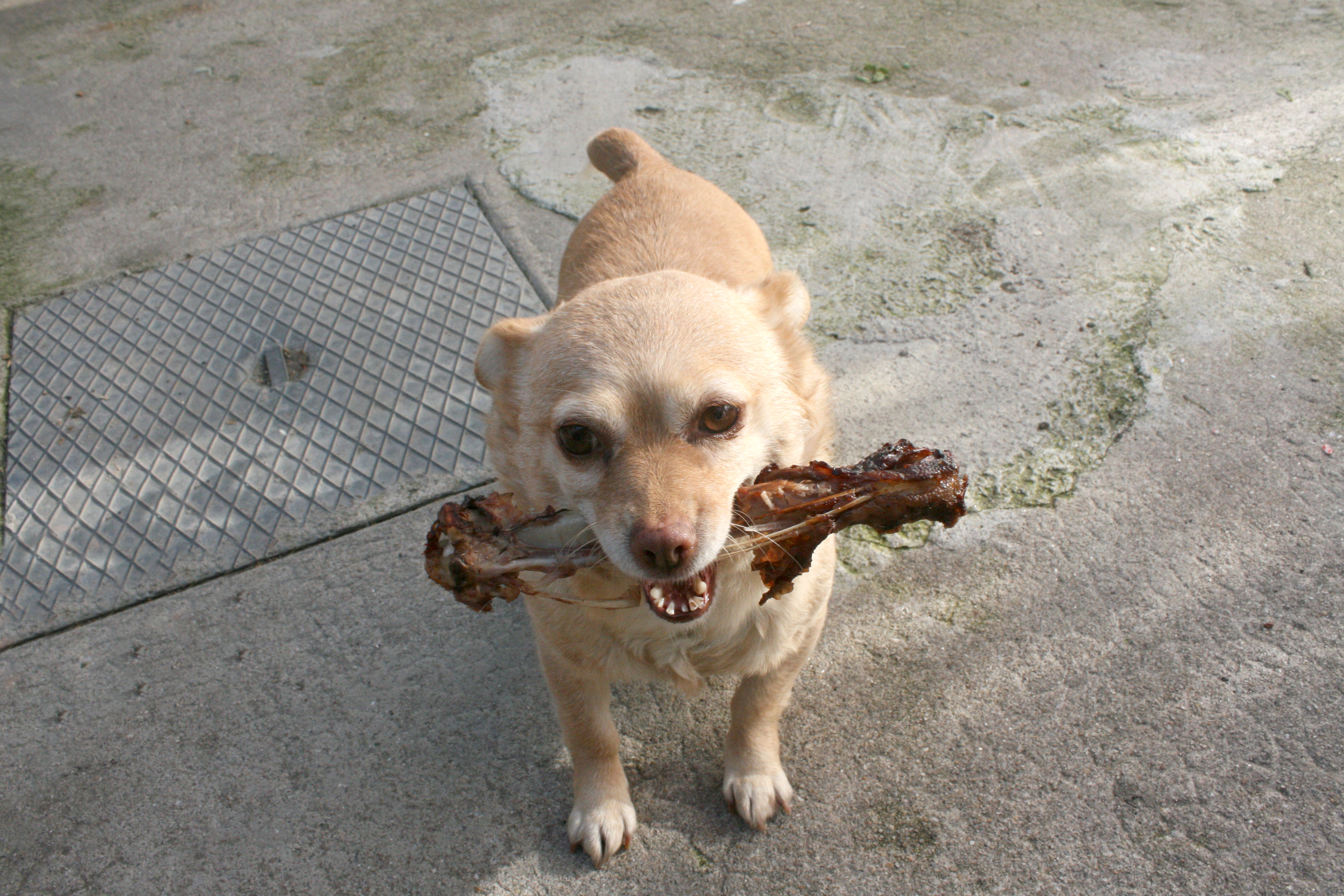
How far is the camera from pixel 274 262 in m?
3.61

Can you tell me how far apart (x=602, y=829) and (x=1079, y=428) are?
1.93m

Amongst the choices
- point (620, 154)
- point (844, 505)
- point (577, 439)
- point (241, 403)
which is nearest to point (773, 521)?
point (844, 505)

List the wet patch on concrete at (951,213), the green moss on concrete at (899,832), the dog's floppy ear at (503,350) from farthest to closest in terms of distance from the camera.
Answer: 1. the wet patch on concrete at (951,213)
2. the dog's floppy ear at (503,350)
3. the green moss on concrete at (899,832)

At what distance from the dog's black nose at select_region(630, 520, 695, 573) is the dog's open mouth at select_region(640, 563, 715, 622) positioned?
122mm

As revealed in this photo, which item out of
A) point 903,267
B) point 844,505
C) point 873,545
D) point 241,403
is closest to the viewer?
point 844,505

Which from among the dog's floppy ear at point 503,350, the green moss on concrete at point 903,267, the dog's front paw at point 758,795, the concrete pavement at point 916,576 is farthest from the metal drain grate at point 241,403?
the dog's front paw at point 758,795

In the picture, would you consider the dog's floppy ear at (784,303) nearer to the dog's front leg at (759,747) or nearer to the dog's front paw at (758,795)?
the dog's front leg at (759,747)

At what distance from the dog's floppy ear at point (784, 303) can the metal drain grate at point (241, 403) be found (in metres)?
1.16

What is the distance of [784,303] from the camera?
2092 mm

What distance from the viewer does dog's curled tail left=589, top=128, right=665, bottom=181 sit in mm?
3152

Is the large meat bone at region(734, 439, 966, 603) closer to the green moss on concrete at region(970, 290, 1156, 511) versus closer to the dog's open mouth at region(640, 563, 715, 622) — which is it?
the dog's open mouth at region(640, 563, 715, 622)

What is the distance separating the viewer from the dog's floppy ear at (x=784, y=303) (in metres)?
2.08

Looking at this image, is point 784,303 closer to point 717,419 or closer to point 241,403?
point 717,419

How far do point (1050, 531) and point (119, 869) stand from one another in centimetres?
254
